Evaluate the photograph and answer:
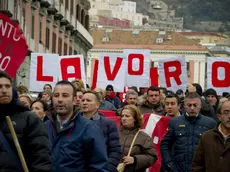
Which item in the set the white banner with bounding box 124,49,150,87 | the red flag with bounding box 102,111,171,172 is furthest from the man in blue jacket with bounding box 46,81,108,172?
the white banner with bounding box 124,49,150,87

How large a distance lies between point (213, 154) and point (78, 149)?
1.96 meters

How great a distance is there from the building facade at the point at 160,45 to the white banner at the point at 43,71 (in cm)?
9305

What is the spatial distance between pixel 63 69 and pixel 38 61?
1.94 ft

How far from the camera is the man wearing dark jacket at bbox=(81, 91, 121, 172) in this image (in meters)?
10.3

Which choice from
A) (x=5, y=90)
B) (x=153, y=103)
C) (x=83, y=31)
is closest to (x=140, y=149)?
(x=153, y=103)

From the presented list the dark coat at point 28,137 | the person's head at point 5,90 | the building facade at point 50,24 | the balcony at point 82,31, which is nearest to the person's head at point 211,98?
the dark coat at point 28,137

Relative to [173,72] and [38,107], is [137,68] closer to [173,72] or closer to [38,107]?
[173,72]

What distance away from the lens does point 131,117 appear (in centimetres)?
1124

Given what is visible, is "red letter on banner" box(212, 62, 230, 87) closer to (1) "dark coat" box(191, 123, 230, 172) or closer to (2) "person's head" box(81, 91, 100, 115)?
(2) "person's head" box(81, 91, 100, 115)

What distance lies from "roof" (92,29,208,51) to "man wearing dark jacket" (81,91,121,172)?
4044 inches

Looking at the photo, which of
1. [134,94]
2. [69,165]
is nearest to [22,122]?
[69,165]

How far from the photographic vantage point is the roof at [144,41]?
114688 millimetres

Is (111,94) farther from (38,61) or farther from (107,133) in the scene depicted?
(107,133)

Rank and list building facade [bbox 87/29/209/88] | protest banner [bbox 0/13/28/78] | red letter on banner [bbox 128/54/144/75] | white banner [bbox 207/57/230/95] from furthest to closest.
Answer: building facade [bbox 87/29/209/88], red letter on banner [bbox 128/54/144/75], white banner [bbox 207/57/230/95], protest banner [bbox 0/13/28/78]
